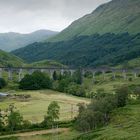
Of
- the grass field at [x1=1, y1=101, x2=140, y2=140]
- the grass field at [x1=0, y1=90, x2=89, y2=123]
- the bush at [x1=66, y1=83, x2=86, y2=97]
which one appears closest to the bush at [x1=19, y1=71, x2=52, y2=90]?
the grass field at [x1=0, y1=90, x2=89, y2=123]

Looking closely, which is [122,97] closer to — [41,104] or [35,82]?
[41,104]

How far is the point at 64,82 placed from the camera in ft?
627

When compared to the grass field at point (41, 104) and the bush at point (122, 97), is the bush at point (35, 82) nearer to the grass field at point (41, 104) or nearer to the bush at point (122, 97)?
the grass field at point (41, 104)

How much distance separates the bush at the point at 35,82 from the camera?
616ft

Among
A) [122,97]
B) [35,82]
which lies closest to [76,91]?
[35,82]

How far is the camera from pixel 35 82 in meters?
189

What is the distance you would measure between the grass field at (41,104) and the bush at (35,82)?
8.26m

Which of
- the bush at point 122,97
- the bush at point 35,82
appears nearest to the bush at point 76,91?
the bush at point 35,82

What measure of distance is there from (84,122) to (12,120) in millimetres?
17978

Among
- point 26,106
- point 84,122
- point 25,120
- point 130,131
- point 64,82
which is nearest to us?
point 130,131

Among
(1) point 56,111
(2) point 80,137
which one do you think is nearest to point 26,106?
(1) point 56,111

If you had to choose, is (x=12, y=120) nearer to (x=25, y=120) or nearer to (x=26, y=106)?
(x=25, y=120)

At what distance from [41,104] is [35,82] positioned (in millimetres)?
46680

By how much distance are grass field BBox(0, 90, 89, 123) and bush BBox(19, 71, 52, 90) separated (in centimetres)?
826
